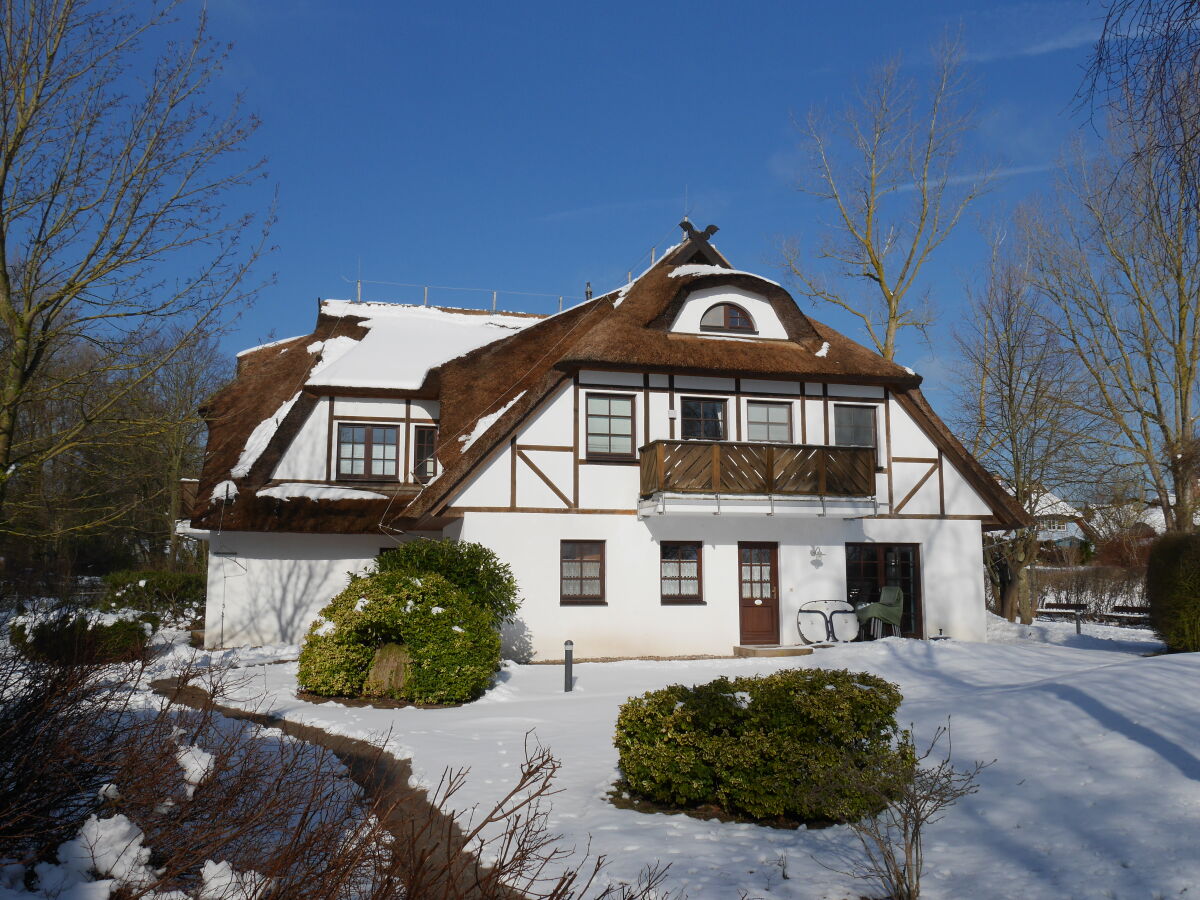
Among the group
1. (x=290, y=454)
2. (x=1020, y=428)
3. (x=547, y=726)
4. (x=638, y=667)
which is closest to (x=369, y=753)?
(x=547, y=726)

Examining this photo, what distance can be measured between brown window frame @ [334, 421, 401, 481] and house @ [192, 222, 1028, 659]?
4 cm

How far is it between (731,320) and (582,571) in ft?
20.4

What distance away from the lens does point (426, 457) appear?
21.1 metres

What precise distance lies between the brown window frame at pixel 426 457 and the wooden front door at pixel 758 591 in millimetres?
6794

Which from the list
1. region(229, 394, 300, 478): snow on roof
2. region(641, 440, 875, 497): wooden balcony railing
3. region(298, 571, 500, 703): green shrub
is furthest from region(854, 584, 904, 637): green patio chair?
region(229, 394, 300, 478): snow on roof

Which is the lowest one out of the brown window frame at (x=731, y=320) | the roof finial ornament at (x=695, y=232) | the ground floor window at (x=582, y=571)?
the ground floor window at (x=582, y=571)

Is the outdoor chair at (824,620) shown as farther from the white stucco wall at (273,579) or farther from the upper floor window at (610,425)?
the white stucco wall at (273,579)

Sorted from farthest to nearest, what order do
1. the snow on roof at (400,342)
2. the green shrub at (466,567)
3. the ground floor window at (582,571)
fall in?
the snow on roof at (400,342), the ground floor window at (582,571), the green shrub at (466,567)

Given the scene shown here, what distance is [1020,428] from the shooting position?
90.5 feet

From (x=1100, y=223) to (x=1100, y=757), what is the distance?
69.1ft

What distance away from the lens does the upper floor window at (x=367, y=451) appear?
20.7 metres

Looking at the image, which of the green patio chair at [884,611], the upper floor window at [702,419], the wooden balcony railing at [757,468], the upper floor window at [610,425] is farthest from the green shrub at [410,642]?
the green patio chair at [884,611]

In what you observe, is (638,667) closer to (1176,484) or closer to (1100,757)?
(1100,757)

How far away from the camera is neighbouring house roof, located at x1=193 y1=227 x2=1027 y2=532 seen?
18812mm
